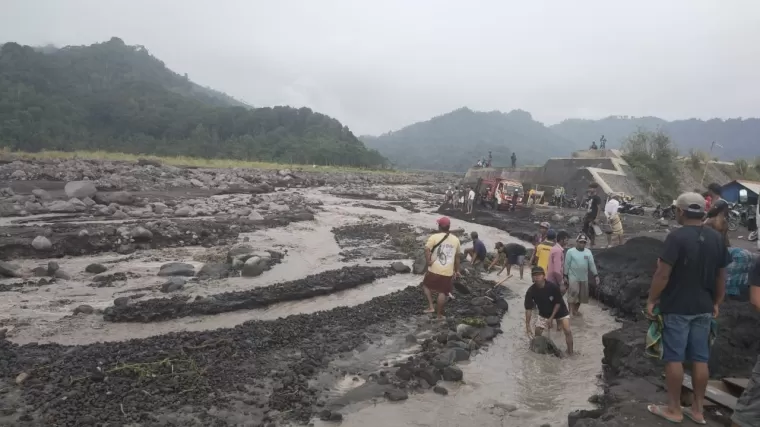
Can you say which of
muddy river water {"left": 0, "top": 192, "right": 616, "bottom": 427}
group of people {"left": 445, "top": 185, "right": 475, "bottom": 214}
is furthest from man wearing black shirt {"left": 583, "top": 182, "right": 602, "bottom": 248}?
group of people {"left": 445, "top": 185, "right": 475, "bottom": 214}

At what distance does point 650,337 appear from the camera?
4242 millimetres

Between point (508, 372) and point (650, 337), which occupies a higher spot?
point (650, 337)

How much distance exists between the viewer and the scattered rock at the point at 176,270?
11.3 meters

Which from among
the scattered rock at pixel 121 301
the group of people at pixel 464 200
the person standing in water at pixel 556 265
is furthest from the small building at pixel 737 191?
the scattered rock at pixel 121 301

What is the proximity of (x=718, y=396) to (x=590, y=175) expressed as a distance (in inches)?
→ 1123

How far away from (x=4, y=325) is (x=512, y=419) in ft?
27.2

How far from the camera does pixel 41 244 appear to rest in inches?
488

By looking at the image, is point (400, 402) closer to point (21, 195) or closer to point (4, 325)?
point (4, 325)

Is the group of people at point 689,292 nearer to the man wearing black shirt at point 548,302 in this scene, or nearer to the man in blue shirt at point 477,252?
the man wearing black shirt at point 548,302

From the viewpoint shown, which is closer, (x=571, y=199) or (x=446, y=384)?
(x=446, y=384)

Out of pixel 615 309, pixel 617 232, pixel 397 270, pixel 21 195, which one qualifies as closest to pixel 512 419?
pixel 615 309

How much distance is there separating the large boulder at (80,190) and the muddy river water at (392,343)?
9626mm

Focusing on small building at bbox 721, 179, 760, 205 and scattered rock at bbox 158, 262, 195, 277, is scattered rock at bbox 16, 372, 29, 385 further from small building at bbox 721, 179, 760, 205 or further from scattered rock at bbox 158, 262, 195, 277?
small building at bbox 721, 179, 760, 205

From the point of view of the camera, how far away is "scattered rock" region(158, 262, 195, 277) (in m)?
11.3
